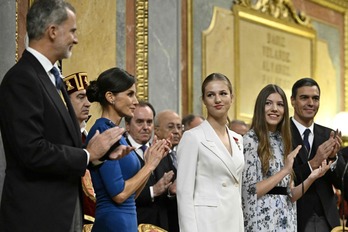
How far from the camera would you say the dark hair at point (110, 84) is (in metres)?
3.80

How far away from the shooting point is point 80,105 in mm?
5008

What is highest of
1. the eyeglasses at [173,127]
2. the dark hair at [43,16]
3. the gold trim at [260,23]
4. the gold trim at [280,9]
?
the gold trim at [280,9]

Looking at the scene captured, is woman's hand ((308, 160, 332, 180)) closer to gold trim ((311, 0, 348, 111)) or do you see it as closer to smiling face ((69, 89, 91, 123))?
smiling face ((69, 89, 91, 123))

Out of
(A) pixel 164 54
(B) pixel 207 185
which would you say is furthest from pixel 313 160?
(A) pixel 164 54

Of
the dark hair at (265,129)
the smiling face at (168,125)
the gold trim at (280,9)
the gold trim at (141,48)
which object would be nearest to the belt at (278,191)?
the dark hair at (265,129)

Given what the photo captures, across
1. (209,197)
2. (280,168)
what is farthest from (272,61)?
(209,197)

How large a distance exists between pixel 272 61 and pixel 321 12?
58.3 inches

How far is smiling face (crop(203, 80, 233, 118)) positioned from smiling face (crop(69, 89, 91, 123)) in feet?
2.89

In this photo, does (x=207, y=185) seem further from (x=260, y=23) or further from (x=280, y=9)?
(x=280, y=9)

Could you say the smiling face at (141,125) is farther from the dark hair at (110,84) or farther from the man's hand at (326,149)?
the dark hair at (110,84)

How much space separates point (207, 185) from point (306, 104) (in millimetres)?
1431

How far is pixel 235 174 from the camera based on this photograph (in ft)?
14.3

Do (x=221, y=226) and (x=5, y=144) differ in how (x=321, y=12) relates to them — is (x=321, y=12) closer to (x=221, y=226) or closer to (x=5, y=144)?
(x=221, y=226)

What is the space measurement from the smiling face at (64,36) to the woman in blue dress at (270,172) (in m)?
1.97
